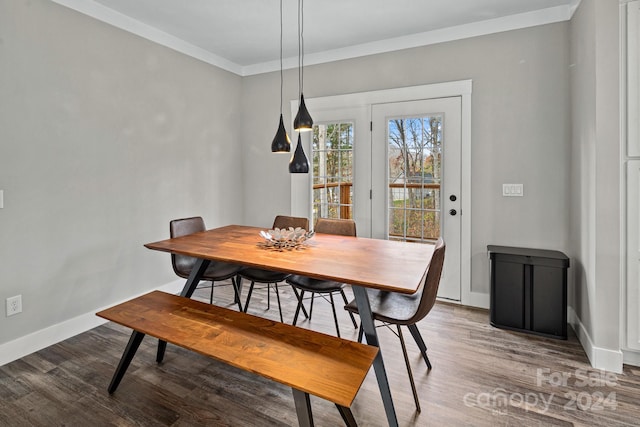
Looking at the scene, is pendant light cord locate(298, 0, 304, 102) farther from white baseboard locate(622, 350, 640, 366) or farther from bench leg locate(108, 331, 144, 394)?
white baseboard locate(622, 350, 640, 366)

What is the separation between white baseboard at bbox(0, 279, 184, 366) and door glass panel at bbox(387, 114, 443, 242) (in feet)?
9.49

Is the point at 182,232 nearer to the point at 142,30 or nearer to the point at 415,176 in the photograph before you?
the point at 142,30

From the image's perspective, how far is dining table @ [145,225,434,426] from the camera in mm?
1673

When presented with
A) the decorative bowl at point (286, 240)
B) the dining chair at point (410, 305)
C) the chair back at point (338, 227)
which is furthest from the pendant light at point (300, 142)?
the dining chair at point (410, 305)

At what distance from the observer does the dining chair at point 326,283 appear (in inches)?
94.3

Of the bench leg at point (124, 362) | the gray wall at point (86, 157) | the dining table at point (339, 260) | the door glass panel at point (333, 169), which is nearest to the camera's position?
the dining table at point (339, 260)

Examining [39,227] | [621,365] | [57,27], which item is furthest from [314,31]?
[621,365]

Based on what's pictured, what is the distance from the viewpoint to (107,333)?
2.76 metres

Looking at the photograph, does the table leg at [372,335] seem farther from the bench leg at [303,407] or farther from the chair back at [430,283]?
the bench leg at [303,407]

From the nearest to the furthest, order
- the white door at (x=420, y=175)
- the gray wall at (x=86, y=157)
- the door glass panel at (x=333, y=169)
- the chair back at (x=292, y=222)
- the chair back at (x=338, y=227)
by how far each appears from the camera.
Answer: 1. the gray wall at (x=86, y=157)
2. the chair back at (x=338, y=227)
3. the chair back at (x=292, y=222)
4. the white door at (x=420, y=175)
5. the door glass panel at (x=333, y=169)

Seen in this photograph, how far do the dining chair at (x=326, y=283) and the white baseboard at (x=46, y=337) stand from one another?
173cm

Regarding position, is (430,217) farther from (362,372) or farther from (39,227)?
(39,227)

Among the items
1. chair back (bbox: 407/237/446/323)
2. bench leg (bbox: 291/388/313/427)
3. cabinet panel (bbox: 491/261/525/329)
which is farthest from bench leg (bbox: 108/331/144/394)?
cabinet panel (bbox: 491/261/525/329)

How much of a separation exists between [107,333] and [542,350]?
11.0 ft
